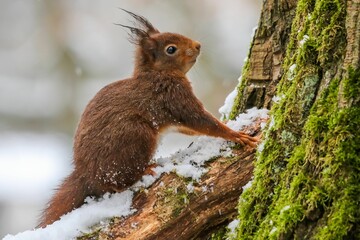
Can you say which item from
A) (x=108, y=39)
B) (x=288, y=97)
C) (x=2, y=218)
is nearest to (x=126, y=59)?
(x=108, y=39)

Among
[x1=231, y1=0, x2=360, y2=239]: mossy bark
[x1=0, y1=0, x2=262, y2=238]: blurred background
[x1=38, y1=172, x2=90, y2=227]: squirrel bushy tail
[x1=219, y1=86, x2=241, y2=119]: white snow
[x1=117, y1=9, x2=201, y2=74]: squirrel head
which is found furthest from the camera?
[x1=0, y1=0, x2=262, y2=238]: blurred background

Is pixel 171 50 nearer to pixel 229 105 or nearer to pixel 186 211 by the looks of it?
pixel 229 105

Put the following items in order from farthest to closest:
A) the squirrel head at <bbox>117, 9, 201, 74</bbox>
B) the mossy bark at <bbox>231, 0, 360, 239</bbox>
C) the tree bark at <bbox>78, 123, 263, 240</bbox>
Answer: the squirrel head at <bbox>117, 9, 201, 74</bbox> < the tree bark at <bbox>78, 123, 263, 240</bbox> < the mossy bark at <bbox>231, 0, 360, 239</bbox>

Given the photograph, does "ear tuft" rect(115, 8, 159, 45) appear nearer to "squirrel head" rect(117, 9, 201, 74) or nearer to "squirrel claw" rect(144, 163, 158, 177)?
"squirrel head" rect(117, 9, 201, 74)

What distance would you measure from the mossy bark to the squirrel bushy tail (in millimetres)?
858

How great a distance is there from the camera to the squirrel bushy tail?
3.04 m

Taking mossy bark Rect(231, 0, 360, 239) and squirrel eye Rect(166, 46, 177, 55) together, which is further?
squirrel eye Rect(166, 46, 177, 55)

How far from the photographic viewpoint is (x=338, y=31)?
221 cm

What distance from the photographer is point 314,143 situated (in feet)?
7.12

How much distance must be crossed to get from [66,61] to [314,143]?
5807mm

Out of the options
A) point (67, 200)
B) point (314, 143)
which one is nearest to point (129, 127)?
point (67, 200)

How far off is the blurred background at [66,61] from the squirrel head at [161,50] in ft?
9.80

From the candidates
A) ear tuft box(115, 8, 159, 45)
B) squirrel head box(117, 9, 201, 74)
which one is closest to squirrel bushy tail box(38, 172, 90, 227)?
squirrel head box(117, 9, 201, 74)

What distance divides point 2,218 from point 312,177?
17.6 ft
